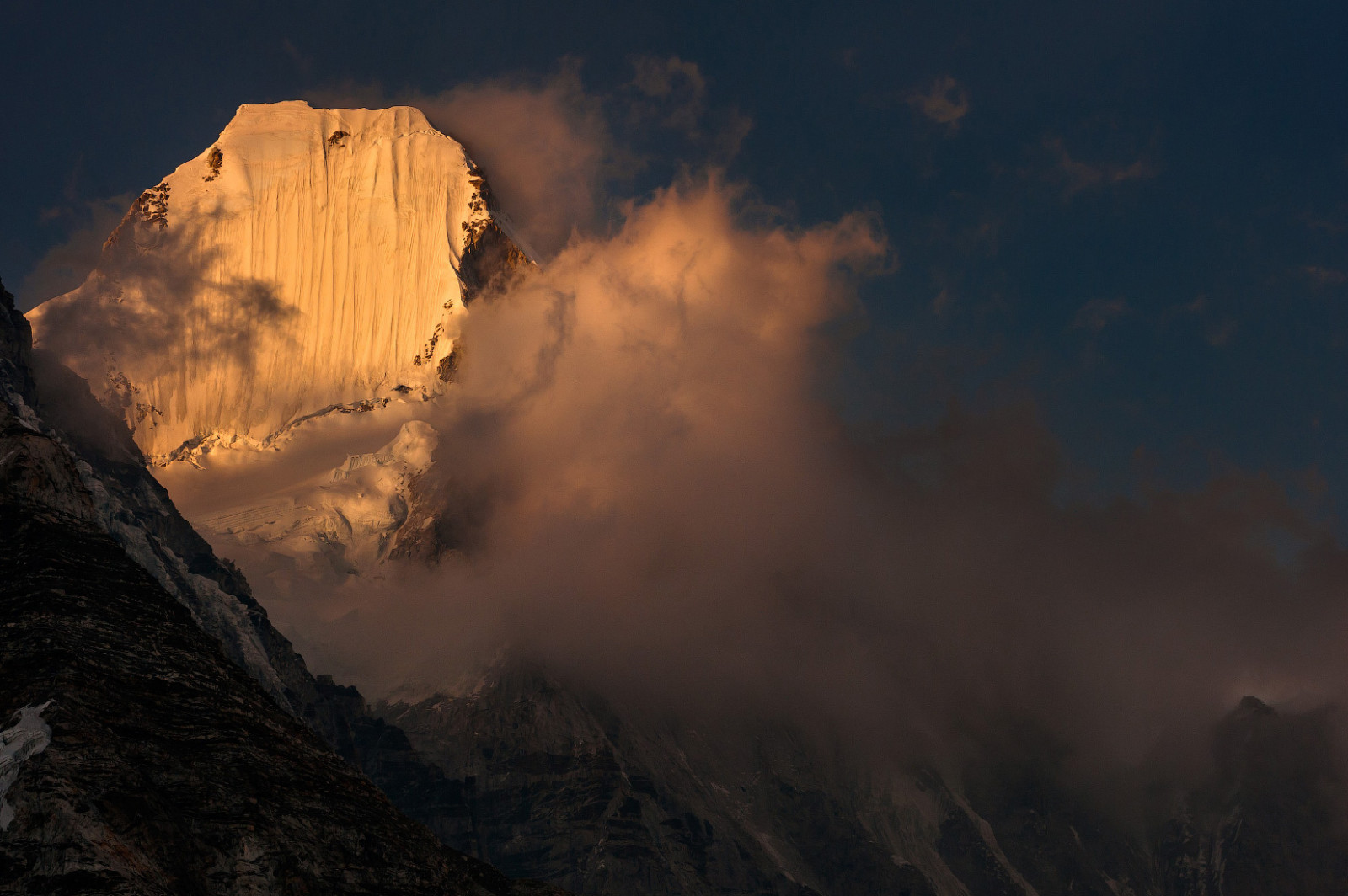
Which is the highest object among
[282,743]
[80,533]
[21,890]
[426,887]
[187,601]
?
[187,601]

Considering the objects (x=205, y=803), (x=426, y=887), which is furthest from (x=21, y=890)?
(x=426, y=887)

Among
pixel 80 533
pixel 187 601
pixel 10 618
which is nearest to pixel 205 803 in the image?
pixel 10 618

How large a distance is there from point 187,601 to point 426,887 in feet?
476

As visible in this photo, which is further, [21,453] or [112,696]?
[21,453]

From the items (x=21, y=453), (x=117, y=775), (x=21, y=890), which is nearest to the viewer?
(x=21, y=890)

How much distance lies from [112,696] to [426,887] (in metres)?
10.5

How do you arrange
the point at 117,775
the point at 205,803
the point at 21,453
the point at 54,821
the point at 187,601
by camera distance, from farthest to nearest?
the point at 187,601, the point at 21,453, the point at 205,803, the point at 117,775, the point at 54,821

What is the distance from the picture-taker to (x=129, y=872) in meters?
29.6

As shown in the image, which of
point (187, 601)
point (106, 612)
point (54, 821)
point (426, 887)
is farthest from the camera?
point (187, 601)

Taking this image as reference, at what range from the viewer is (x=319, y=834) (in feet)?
124

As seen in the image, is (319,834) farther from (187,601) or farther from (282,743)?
(187,601)

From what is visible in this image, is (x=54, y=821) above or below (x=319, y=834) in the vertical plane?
below

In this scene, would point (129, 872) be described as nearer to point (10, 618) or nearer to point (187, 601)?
point (10, 618)

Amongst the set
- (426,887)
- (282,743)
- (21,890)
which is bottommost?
(21,890)
